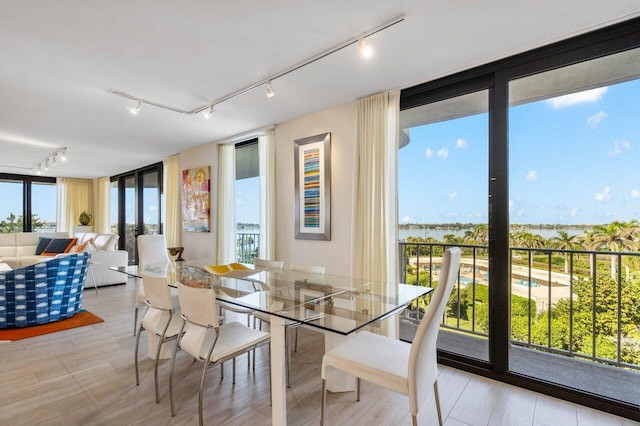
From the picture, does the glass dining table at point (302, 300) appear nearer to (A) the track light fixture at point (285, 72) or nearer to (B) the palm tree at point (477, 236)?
(B) the palm tree at point (477, 236)

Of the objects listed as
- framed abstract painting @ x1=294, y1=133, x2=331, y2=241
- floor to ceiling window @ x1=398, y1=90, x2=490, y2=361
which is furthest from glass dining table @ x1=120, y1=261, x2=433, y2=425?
floor to ceiling window @ x1=398, y1=90, x2=490, y2=361

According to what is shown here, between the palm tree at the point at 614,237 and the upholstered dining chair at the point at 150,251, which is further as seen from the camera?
the upholstered dining chair at the point at 150,251

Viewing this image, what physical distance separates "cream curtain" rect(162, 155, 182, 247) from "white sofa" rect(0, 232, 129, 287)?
1.02 meters

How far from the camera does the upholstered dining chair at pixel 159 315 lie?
2051 mm

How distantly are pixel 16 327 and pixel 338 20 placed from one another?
4604 millimetres

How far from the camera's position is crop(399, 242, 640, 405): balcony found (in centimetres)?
245

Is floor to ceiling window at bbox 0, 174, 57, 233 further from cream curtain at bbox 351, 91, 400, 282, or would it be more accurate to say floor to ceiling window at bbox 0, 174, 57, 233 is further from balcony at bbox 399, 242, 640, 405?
balcony at bbox 399, 242, 640, 405

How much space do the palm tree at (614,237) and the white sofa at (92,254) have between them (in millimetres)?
6805

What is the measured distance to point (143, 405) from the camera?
1981 mm

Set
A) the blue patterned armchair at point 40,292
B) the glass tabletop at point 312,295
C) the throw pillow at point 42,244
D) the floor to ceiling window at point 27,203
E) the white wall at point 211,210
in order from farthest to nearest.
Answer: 1. the floor to ceiling window at point 27,203
2. the throw pillow at point 42,244
3. the white wall at point 211,210
4. the blue patterned armchair at point 40,292
5. the glass tabletop at point 312,295

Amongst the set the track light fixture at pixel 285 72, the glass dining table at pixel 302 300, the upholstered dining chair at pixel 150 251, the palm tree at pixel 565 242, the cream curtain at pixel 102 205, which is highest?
the track light fixture at pixel 285 72

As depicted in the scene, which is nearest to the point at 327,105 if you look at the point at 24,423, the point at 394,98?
the point at 394,98

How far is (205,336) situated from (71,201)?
30.6 ft

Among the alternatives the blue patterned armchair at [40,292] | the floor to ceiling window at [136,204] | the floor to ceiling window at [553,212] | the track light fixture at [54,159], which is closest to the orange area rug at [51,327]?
the blue patterned armchair at [40,292]
